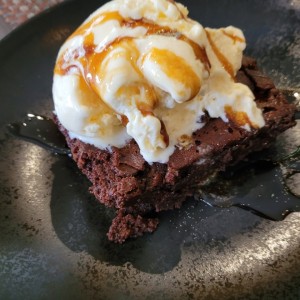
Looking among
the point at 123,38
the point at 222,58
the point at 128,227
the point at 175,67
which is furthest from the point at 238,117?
the point at 128,227

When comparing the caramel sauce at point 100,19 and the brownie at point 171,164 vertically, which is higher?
the caramel sauce at point 100,19

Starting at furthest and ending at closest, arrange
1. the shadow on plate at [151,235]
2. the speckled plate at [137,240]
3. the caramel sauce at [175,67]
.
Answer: the shadow on plate at [151,235]
the speckled plate at [137,240]
the caramel sauce at [175,67]

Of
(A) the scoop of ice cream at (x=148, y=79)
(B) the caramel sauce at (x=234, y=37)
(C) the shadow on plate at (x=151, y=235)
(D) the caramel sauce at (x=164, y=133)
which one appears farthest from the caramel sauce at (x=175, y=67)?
(C) the shadow on plate at (x=151, y=235)

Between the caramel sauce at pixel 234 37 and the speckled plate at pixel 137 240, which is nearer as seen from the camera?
the speckled plate at pixel 137 240

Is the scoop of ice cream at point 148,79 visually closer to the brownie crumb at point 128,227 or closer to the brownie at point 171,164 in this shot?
the brownie at point 171,164

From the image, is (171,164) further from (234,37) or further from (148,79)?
(234,37)

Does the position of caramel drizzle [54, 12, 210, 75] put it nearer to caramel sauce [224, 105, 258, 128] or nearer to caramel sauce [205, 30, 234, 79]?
caramel sauce [205, 30, 234, 79]

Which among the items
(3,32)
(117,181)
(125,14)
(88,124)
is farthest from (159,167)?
(3,32)

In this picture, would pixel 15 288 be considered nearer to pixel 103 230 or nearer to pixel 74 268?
pixel 74 268

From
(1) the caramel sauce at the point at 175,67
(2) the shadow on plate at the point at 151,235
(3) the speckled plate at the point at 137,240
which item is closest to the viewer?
(1) the caramel sauce at the point at 175,67
